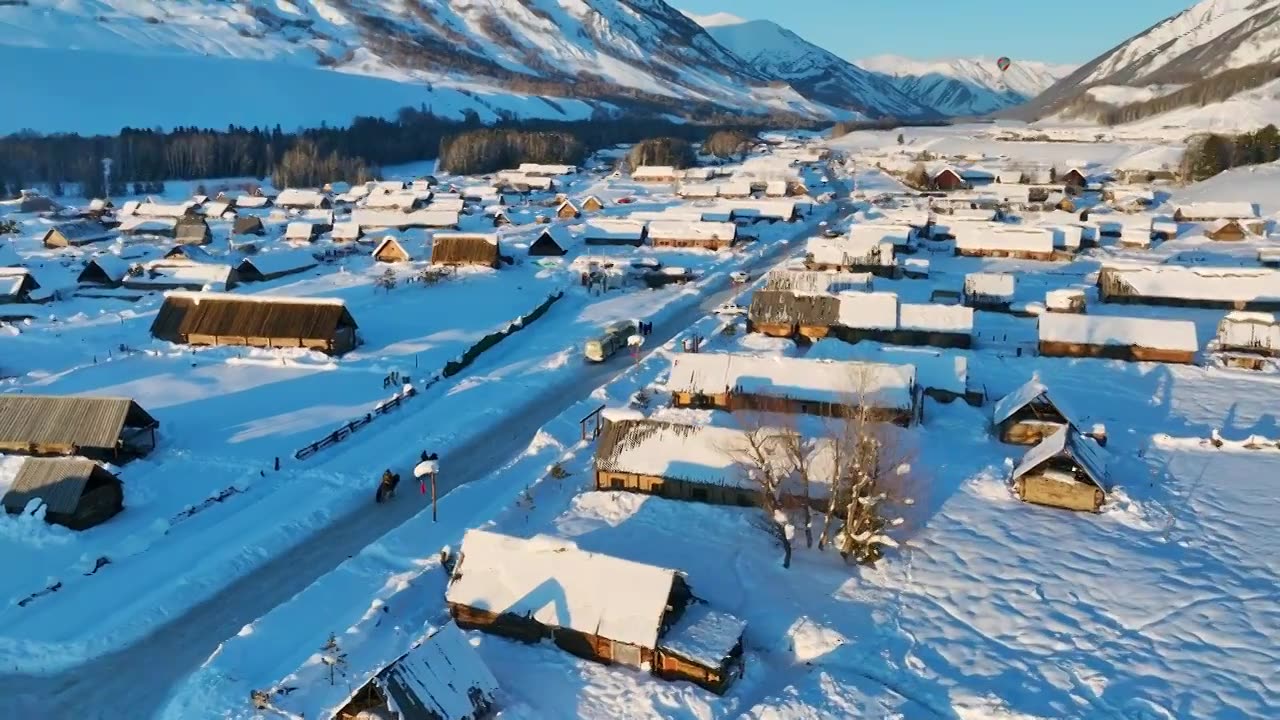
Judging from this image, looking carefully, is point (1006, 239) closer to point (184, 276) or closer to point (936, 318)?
point (936, 318)

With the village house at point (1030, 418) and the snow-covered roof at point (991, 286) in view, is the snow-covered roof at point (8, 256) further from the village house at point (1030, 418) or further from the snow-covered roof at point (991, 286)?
the village house at point (1030, 418)

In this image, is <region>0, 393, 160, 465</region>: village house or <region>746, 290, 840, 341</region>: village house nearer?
<region>0, 393, 160, 465</region>: village house

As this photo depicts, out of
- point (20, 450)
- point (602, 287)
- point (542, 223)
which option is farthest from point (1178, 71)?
point (20, 450)

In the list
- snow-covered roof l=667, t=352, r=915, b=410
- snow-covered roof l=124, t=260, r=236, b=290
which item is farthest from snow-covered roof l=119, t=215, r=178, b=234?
snow-covered roof l=667, t=352, r=915, b=410

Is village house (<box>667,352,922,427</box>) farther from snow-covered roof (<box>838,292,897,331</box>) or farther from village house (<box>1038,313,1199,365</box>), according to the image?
village house (<box>1038,313,1199,365</box>)

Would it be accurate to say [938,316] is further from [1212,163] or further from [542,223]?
[1212,163]

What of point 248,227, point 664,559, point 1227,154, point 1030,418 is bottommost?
point 664,559

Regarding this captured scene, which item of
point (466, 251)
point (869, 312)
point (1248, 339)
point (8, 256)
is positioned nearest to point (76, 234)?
point (8, 256)
